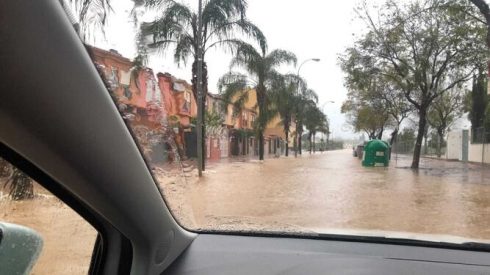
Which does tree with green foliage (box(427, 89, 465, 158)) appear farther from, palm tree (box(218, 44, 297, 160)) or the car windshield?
palm tree (box(218, 44, 297, 160))

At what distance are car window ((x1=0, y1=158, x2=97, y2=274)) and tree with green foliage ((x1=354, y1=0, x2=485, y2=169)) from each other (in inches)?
644

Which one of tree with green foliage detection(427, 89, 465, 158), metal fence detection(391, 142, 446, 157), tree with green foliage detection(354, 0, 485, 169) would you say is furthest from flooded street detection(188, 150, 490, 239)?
tree with green foliage detection(427, 89, 465, 158)

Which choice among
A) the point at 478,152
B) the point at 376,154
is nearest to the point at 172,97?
the point at 376,154

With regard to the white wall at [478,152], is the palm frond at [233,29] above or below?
above

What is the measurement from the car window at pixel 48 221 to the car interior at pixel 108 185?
2.1 inches

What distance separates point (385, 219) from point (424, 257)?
7.81 feet

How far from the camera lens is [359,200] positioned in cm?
693

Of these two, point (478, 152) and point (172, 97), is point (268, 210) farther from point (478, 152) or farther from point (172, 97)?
point (478, 152)

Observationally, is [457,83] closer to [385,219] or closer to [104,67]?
[385,219]

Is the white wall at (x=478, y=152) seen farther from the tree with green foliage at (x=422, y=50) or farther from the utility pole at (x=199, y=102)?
the utility pole at (x=199, y=102)

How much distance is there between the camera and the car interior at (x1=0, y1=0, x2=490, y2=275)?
4.34 ft

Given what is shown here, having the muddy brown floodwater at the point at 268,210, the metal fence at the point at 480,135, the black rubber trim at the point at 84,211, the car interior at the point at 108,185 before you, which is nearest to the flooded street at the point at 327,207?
the muddy brown floodwater at the point at 268,210

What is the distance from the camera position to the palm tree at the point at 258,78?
869 cm

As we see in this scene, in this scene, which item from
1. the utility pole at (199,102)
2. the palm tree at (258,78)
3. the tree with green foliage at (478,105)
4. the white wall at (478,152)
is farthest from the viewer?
the tree with green foliage at (478,105)
